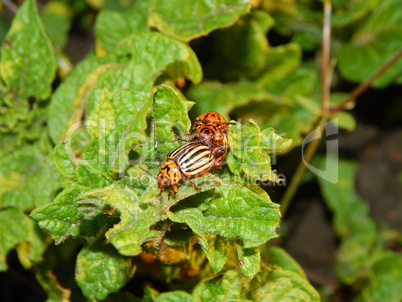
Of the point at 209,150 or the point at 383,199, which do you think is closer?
the point at 209,150

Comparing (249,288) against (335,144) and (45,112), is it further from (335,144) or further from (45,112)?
(335,144)

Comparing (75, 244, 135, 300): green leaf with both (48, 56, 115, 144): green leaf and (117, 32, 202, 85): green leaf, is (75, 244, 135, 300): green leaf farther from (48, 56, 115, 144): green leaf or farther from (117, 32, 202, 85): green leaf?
(117, 32, 202, 85): green leaf

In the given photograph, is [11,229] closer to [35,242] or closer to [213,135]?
[35,242]

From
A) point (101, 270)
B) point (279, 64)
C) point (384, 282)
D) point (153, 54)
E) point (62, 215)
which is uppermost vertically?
point (153, 54)

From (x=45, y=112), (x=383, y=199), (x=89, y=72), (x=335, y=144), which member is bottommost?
(x=383, y=199)

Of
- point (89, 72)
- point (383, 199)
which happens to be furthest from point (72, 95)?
point (383, 199)

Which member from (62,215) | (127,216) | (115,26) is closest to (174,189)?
(127,216)

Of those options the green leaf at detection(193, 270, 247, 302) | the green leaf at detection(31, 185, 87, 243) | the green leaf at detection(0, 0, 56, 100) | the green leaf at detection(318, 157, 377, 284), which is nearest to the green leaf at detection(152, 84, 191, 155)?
the green leaf at detection(31, 185, 87, 243)
